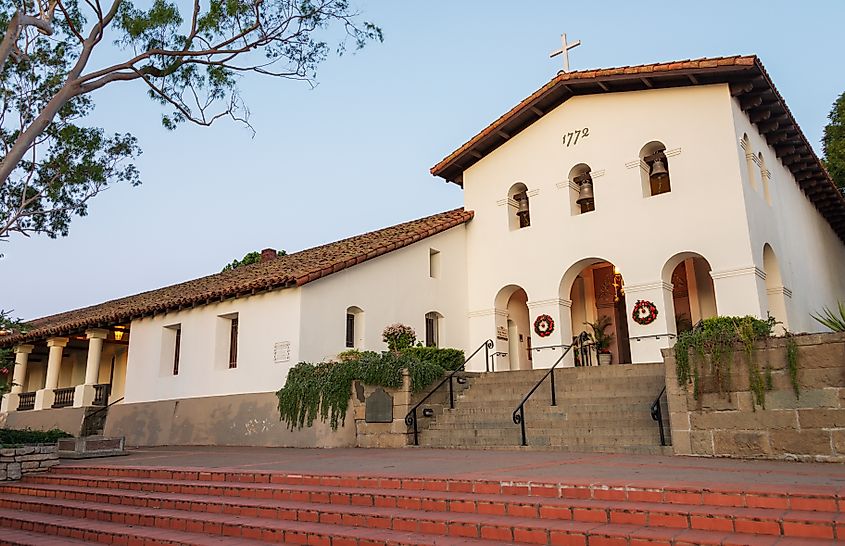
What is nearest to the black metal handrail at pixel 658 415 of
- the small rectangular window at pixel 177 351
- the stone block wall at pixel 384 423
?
the stone block wall at pixel 384 423

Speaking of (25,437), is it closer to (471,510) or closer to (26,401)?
(471,510)

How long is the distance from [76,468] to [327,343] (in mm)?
5638

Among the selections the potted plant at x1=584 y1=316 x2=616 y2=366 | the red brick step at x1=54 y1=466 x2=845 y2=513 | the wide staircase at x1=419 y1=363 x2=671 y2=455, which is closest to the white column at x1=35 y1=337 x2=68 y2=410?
the wide staircase at x1=419 y1=363 x2=671 y2=455

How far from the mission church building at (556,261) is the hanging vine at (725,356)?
5457 mm

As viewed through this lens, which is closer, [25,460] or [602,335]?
[25,460]

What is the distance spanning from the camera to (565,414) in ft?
35.6

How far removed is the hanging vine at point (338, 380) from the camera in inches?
485

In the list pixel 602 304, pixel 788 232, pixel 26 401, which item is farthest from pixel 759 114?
pixel 26 401

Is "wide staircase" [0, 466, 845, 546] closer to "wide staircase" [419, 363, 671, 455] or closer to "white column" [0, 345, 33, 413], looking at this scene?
"wide staircase" [419, 363, 671, 455]

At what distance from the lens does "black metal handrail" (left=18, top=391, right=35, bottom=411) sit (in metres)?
22.2

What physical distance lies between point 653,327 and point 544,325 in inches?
107

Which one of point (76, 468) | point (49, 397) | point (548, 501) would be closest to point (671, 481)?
point (548, 501)

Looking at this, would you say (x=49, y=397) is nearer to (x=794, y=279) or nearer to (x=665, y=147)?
(x=665, y=147)

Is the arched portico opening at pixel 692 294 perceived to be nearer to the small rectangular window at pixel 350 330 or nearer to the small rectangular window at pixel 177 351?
the small rectangular window at pixel 350 330
